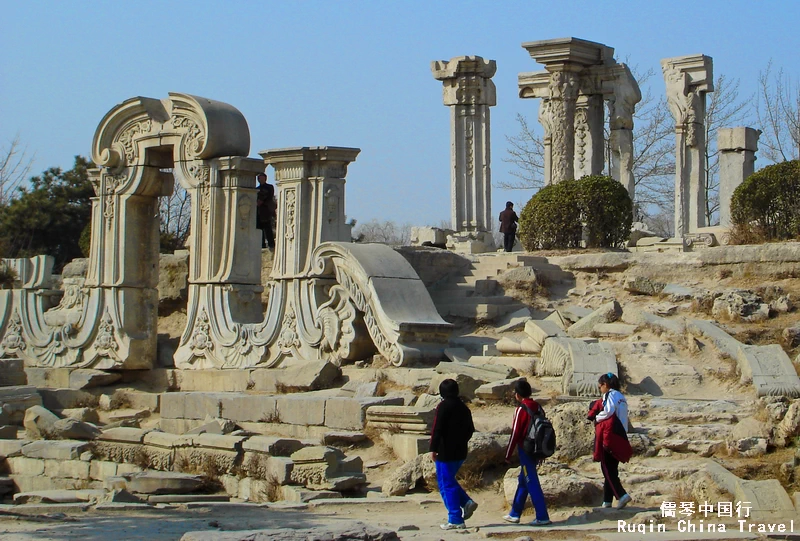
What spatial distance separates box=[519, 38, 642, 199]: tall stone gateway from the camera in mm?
22438

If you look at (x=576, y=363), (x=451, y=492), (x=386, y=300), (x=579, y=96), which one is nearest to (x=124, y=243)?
(x=386, y=300)

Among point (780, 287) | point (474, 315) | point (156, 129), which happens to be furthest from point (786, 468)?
point (156, 129)

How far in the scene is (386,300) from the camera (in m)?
13.5

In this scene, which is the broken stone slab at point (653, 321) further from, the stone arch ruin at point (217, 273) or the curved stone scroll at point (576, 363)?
the stone arch ruin at point (217, 273)

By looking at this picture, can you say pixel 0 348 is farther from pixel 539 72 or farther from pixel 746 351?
pixel 539 72

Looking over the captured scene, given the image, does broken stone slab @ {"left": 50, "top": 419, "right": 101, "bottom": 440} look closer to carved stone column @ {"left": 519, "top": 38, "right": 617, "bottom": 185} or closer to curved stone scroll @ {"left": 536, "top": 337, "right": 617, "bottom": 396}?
curved stone scroll @ {"left": 536, "top": 337, "right": 617, "bottom": 396}

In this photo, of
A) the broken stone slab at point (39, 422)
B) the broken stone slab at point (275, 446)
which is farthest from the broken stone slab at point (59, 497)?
the broken stone slab at point (39, 422)

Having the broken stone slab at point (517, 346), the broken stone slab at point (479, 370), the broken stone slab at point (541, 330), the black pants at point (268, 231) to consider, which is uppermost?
the black pants at point (268, 231)

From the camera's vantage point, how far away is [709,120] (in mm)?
40906

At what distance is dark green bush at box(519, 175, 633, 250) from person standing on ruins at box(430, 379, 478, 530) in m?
8.47

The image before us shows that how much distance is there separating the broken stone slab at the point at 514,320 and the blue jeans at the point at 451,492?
583 centimetres

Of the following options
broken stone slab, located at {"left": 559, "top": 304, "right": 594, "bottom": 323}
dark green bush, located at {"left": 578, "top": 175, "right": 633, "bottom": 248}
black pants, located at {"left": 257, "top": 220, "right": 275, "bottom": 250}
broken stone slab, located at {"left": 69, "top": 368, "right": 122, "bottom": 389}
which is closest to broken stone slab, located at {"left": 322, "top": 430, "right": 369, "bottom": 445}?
broken stone slab, located at {"left": 559, "top": 304, "right": 594, "bottom": 323}

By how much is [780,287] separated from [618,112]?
11792 mm

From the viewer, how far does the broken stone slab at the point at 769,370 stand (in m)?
10.9
